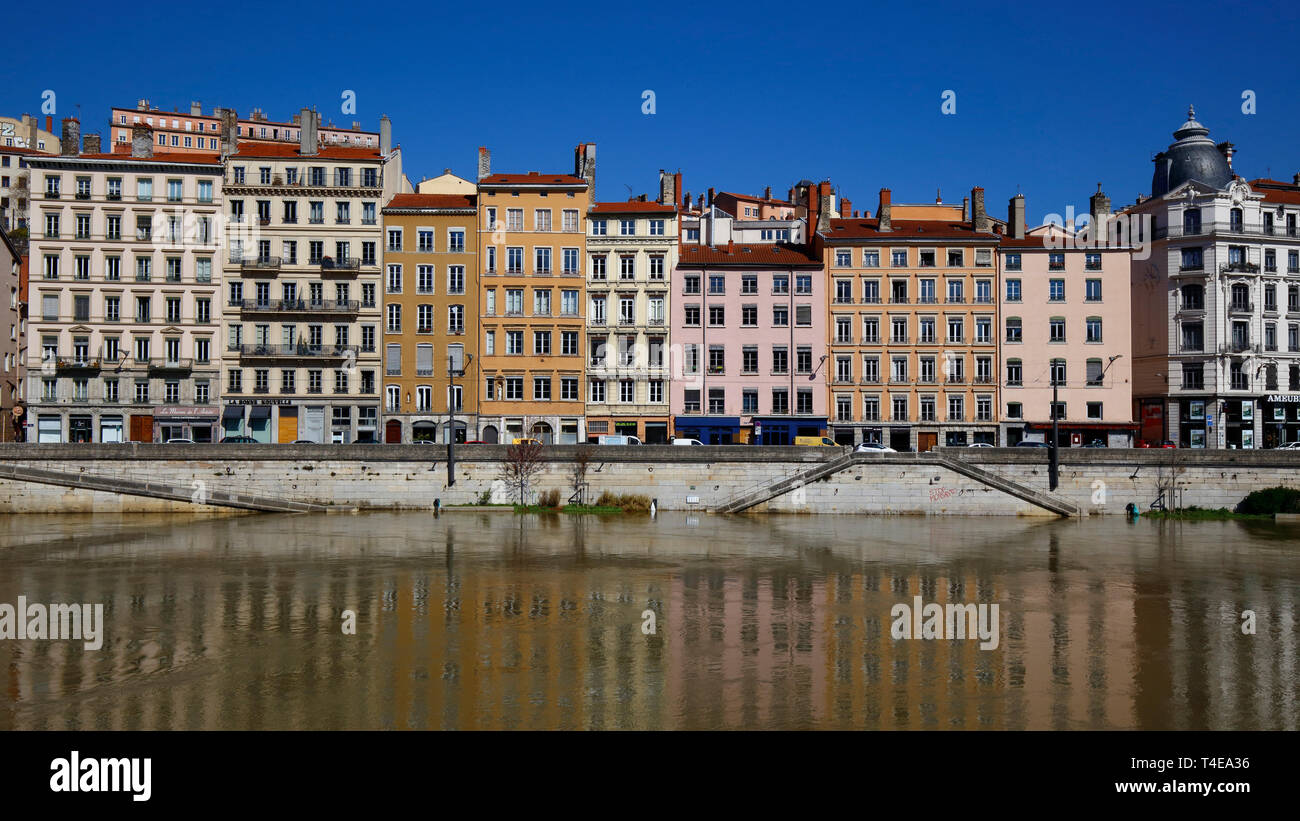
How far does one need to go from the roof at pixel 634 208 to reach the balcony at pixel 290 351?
18.1 meters

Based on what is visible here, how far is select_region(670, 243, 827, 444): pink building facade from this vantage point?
62969 millimetres

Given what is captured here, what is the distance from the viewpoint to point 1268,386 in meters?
63.4

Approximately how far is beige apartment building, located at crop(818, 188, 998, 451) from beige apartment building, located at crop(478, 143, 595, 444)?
1639 cm

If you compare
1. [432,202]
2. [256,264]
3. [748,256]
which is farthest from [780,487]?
[256,264]

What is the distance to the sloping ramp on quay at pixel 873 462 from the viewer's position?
5006cm

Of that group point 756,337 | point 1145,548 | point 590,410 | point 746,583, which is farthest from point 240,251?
point 1145,548

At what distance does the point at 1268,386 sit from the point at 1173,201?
13.4m

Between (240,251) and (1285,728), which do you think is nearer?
(1285,728)

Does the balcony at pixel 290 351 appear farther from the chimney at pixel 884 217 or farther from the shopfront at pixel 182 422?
the chimney at pixel 884 217

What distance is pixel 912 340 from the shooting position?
208 feet

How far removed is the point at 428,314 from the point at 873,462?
2957cm

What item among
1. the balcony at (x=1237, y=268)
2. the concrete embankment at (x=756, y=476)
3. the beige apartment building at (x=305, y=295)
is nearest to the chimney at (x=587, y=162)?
the beige apartment building at (x=305, y=295)
